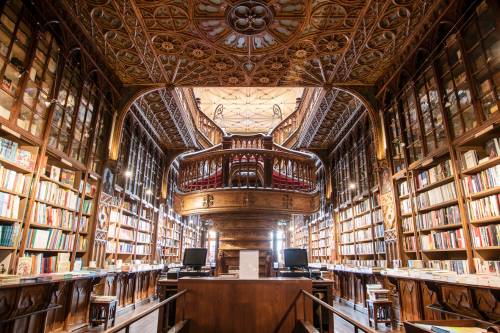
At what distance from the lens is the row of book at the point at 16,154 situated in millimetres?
3267

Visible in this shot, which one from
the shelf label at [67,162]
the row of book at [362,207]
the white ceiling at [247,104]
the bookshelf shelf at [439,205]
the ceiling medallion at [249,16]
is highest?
the white ceiling at [247,104]

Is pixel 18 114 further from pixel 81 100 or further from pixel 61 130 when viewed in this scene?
pixel 81 100

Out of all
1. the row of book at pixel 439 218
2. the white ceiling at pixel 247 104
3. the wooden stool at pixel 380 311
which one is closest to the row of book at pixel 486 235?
the row of book at pixel 439 218

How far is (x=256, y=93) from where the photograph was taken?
14.1m

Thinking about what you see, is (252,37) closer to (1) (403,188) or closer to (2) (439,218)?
(1) (403,188)

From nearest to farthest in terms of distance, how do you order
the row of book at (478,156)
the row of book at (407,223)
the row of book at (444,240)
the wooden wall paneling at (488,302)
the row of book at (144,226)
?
the wooden wall paneling at (488,302) → the row of book at (478,156) → the row of book at (444,240) → the row of book at (407,223) → the row of book at (144,226)

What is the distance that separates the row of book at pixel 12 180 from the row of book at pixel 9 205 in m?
0.08

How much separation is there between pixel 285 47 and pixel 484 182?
3.36 metres

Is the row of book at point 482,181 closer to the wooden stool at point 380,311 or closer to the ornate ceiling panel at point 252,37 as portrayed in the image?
the ornate ceiling panel at point 252,37

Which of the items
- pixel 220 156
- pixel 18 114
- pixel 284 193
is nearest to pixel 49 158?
pixel 18 114

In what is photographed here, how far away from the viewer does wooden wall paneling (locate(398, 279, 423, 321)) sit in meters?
4.51

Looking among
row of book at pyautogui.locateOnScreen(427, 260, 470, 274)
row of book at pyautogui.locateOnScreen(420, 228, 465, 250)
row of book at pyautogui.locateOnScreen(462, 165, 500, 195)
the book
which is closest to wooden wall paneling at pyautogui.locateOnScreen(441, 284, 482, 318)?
row of book at pyautogui.locateOnScreen(427, 260, 470, 274)

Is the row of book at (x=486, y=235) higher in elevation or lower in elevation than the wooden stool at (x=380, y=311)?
higher

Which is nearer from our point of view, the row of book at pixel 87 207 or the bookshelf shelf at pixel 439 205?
the bookshelf shelf at pixel 439 205
